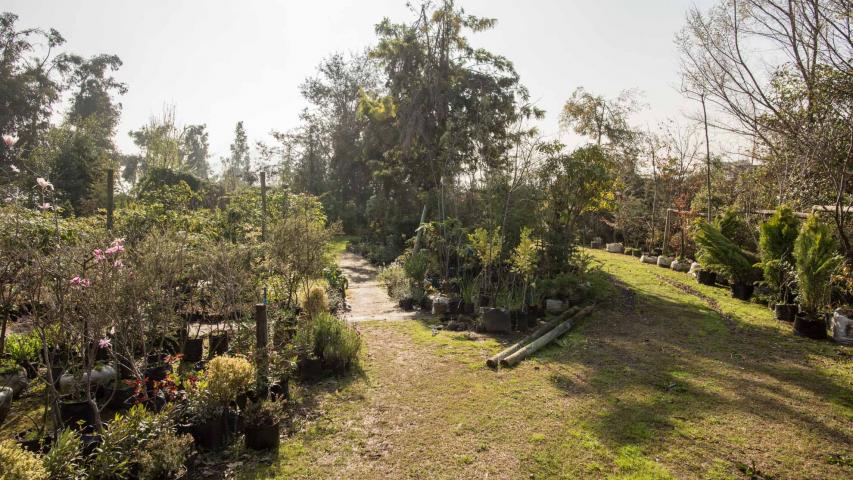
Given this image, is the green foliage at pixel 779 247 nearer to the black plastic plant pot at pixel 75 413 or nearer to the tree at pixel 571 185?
the tree at pixel 571 185

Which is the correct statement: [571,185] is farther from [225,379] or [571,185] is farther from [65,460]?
[65,460]

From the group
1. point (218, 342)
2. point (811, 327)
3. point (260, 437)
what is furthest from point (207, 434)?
point (811, 327)

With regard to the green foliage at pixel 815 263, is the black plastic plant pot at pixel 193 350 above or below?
below

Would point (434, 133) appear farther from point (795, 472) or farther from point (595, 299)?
point (795, 472)

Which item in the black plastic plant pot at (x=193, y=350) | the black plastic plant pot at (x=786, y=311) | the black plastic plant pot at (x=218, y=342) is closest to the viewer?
the black plastic plant pot at (x=218, y=342)

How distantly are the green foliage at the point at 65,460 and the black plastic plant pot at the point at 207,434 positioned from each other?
843mm

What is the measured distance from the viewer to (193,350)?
557 cm

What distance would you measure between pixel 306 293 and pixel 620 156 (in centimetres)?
1631

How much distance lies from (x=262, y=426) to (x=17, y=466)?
5.17ft

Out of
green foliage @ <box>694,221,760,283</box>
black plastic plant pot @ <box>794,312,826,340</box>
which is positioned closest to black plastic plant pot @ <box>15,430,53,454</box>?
black plastic plant pot @ <box>794,312,826,340</box>

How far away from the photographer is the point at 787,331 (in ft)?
23.0

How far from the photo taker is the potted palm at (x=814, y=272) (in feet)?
21.9

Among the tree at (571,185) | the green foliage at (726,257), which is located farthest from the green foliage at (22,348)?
the green foliage at (726,257)

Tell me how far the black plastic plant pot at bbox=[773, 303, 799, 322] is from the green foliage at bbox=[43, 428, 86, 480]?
917 centimetres
